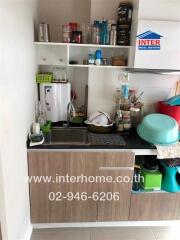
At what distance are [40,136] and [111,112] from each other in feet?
2.60

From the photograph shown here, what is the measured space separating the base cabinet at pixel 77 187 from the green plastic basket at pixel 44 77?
2.37 ft

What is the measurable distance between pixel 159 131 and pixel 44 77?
1123 mm

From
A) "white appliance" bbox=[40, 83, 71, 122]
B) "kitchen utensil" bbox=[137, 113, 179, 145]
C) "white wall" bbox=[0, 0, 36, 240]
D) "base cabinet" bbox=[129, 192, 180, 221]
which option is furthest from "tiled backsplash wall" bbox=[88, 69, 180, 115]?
"base cabinet" bbox=[129, 192, 180, 221]

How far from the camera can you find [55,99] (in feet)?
7.25

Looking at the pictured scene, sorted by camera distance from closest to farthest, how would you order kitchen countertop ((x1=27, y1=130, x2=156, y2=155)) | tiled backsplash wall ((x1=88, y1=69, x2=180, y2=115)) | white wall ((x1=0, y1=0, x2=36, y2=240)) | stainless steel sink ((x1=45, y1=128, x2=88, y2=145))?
white wall ((x1=0, y1=0, x2=36, y2=240))
kitchen countertop ((x1=27, y1=130, x2=156, y2=155))
stainless steel sink ((x1=45, y1=128, x2=88, y2=145))
tiled backsplash wall ((x1=88, y1=69, x2=180, y2=115))

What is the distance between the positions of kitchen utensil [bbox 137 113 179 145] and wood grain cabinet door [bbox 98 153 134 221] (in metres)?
0.23

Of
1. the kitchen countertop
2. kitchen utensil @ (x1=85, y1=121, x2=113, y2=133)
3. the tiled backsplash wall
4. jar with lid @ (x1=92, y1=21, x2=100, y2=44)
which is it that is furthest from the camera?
the tiled backsplash wall

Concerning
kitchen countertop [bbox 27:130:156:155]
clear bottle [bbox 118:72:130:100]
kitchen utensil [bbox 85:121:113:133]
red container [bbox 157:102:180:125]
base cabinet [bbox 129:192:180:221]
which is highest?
clear bottle [bbox 118:72:130:100]

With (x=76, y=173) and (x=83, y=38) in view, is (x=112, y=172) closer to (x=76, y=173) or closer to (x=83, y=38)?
(x=76, y=173)

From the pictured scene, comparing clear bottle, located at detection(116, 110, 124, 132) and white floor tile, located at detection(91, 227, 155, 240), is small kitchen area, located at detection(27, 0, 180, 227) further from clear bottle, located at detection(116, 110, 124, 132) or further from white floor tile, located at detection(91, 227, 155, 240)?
white floor tile, located at detection(91, 227, 155, 240)

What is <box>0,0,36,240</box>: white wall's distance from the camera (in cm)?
122

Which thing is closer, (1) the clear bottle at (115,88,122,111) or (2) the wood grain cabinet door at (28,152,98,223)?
(2) the wood grain cabinet door at (28,152,98,223)

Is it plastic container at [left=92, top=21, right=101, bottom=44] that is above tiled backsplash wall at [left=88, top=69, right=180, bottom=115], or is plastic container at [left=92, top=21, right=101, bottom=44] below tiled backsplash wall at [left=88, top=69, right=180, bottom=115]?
above

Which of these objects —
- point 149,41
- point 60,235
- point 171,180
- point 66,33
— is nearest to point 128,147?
point 171,180
